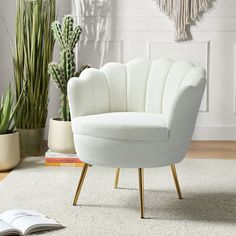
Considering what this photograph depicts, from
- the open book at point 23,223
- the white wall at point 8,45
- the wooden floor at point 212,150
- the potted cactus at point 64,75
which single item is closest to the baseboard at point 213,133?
the wooden floor at point 212,150

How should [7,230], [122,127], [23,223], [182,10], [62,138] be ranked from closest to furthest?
[7,230]
[23,223]
[122,127]
[62,138]
[182,10]

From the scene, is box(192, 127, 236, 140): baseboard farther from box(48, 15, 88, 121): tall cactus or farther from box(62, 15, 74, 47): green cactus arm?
box(62, 15, 74, 47): green cactus arm

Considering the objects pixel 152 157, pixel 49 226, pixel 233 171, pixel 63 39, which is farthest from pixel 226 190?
pixel 63 39

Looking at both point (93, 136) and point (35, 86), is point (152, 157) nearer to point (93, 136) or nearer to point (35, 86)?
point (93, 136)

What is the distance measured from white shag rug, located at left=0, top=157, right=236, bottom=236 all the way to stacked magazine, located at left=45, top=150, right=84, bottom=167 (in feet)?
0.20

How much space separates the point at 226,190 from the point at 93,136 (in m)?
0.86

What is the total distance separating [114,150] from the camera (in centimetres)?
266

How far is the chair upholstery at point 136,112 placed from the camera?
2639 mm

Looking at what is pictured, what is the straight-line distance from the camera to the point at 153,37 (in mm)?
4426

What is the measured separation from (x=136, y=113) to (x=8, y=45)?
5.94ft

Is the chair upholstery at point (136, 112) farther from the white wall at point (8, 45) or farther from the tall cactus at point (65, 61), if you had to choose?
the white wall at point (8, 45)

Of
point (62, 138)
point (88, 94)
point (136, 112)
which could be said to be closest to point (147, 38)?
point (62, 138)

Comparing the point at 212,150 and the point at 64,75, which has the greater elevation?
the point at 64,75

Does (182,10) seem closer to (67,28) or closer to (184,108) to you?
(67,28)
